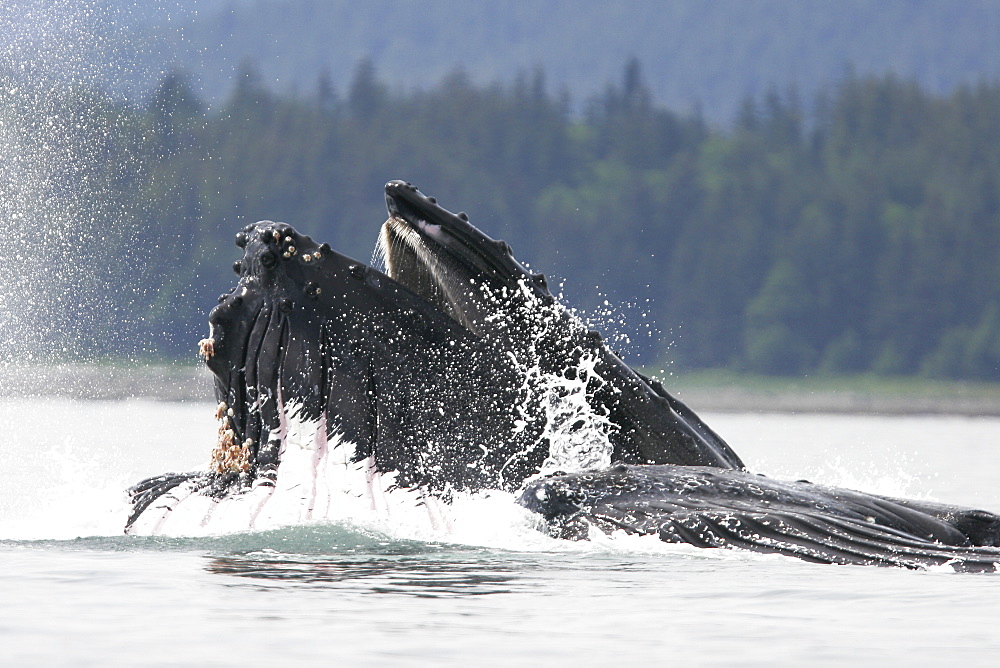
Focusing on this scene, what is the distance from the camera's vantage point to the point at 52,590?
7.36 meters

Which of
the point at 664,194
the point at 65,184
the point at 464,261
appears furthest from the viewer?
the point at 664,194

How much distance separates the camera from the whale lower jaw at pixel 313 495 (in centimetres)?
846

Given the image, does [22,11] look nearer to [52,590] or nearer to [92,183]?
[92,183]

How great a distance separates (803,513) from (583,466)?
3.95ft

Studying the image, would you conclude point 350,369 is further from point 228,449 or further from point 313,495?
point 228,449

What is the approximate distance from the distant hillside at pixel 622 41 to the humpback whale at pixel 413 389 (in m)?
74.7

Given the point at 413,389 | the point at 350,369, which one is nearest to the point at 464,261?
the point at 413,389

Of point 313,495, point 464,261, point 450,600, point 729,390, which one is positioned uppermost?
point 729,390

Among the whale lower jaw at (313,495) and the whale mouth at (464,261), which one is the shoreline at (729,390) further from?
the whale mouth at (464,261)

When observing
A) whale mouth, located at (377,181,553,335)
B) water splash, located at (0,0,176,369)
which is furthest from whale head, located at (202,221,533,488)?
water splash, located at (0,0,176,369)

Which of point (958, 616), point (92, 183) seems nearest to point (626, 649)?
point (958, 616)

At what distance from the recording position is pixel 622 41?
10025 centimetres

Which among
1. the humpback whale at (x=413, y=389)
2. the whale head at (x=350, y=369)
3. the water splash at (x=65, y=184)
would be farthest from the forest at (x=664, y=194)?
the whale head at (x=350, y=369)

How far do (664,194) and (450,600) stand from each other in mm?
66289
